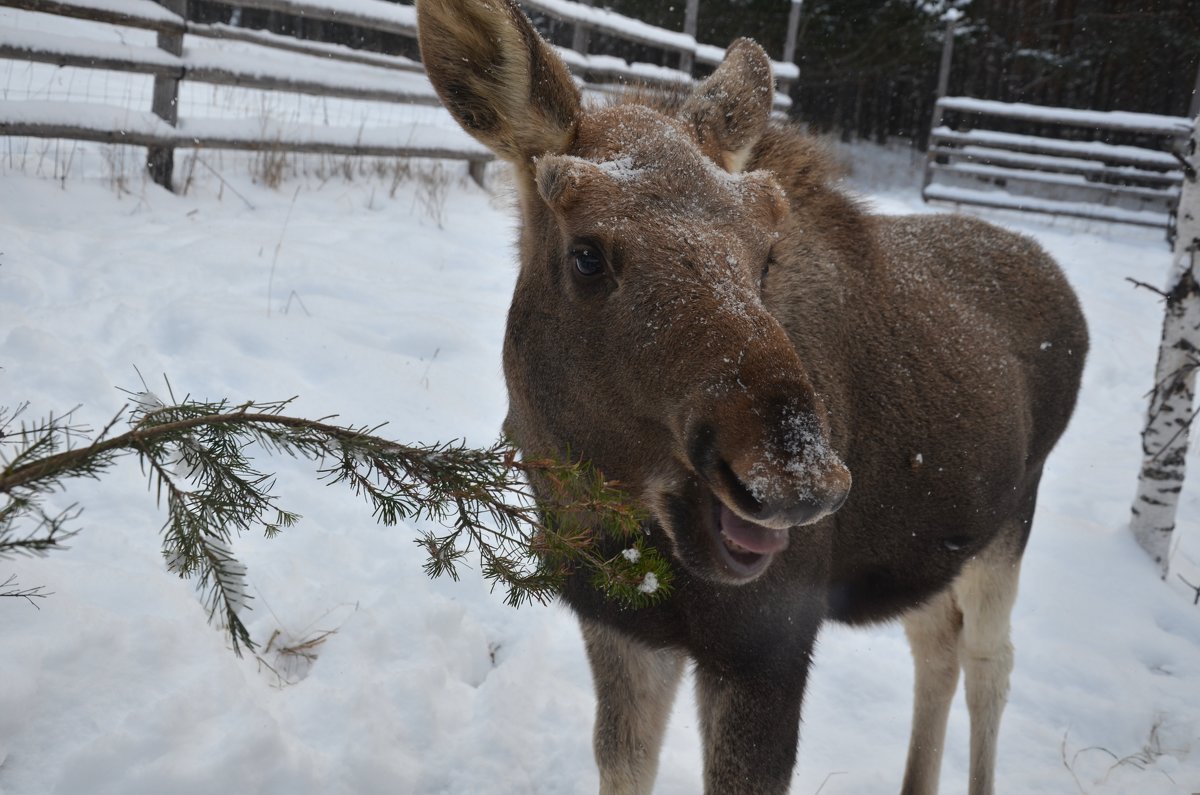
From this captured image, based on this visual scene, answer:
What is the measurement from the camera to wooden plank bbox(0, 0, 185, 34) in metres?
6.12

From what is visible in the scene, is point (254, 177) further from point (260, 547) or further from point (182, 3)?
point (260, 547)

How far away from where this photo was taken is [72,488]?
11.4 ft

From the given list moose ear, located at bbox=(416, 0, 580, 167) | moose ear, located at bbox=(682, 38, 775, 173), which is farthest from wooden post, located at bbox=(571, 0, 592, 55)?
moose ear, located at bbox=(416, 0, 580, 167)

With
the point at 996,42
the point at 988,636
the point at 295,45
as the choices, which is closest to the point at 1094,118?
the point at 996,42

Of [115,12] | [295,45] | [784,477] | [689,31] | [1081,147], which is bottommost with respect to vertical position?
[784,477]

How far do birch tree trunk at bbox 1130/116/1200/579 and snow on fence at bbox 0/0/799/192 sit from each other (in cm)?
345

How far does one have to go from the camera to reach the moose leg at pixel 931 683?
144 inches

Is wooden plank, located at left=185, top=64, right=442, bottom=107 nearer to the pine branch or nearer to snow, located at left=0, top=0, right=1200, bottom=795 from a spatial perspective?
snow, located at left=0, top=0, right=1200, bottom=795

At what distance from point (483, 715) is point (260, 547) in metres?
1.16

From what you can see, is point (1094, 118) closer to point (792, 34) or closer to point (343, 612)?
point (792, 34)

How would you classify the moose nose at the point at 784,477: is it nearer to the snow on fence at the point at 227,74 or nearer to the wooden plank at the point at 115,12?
the snow on fence at the point at 227,74

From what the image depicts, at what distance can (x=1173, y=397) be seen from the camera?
530 centimetres

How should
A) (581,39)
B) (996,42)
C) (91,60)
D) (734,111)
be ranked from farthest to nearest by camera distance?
(996,42)
(581,39)
(91,60)
(734,111)

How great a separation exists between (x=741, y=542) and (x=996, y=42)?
77.5 feet
